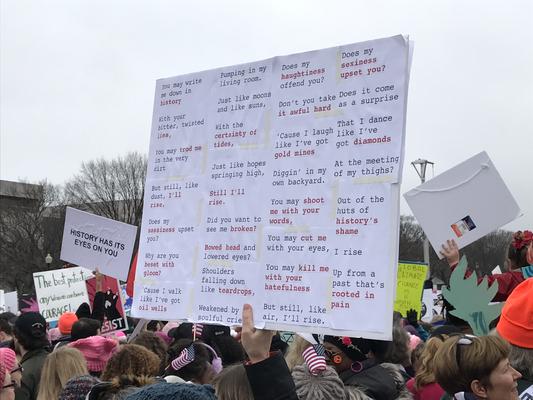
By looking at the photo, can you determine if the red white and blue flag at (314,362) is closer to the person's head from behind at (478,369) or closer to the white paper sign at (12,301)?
the person's head from behind at (478,369)

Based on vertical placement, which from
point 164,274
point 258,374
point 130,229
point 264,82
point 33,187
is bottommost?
point 258,374

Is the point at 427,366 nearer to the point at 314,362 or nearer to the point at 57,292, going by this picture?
the point at 314,362

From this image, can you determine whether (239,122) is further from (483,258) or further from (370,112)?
(483,258)

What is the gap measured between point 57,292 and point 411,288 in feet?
25.2

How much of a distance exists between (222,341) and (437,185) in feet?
9.66

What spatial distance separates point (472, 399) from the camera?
2707 mm

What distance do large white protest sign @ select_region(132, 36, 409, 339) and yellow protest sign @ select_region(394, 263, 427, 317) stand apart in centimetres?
758

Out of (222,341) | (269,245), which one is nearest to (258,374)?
(269,245)

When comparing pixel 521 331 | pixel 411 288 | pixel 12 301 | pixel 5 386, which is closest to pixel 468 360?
pixel 521 331

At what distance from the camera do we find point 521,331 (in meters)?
2.89

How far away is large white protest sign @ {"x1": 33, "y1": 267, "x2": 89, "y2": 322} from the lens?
43.6 feet

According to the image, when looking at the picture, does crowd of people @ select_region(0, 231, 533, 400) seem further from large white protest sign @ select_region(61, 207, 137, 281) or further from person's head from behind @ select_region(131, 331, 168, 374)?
large white protest sign @ select_region(61, 207, 137, 281)

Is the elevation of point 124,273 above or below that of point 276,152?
below

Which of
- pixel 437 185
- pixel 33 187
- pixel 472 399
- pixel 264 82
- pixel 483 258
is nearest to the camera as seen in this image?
pixel 472 399
